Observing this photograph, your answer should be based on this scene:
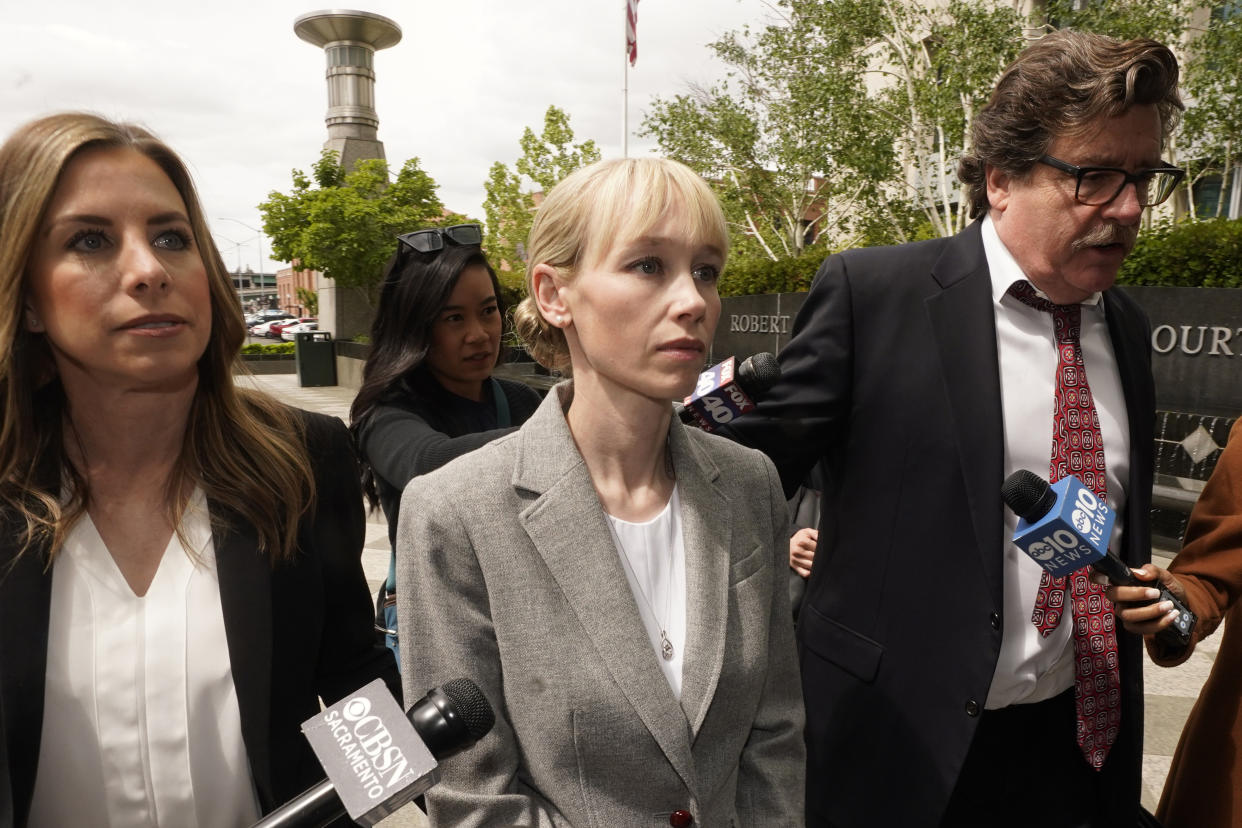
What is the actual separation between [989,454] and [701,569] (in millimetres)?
839

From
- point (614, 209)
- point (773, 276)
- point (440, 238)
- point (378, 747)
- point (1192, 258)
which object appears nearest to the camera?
point (378, 747)

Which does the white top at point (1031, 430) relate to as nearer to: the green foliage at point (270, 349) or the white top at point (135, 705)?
the white top at point (135, 705)

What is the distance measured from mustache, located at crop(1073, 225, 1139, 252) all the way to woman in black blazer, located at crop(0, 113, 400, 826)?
6.07 ft

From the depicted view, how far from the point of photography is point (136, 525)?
1.65 m

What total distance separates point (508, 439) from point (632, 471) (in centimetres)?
25

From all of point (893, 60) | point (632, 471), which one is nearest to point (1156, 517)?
point (632, 471)

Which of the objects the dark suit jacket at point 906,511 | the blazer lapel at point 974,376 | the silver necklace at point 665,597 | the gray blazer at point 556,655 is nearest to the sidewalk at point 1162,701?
the gray blazer at point 556,655

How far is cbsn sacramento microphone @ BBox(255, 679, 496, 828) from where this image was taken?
0.88 meters

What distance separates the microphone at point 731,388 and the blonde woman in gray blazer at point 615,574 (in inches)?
9.7

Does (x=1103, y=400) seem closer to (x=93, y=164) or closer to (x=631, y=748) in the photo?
(x=631, y=748)

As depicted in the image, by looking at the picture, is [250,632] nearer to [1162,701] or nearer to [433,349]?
[433,349]

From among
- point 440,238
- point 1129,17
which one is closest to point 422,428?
point 440,238

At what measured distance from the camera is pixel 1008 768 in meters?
2.11

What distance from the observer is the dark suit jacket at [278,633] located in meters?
1.43
